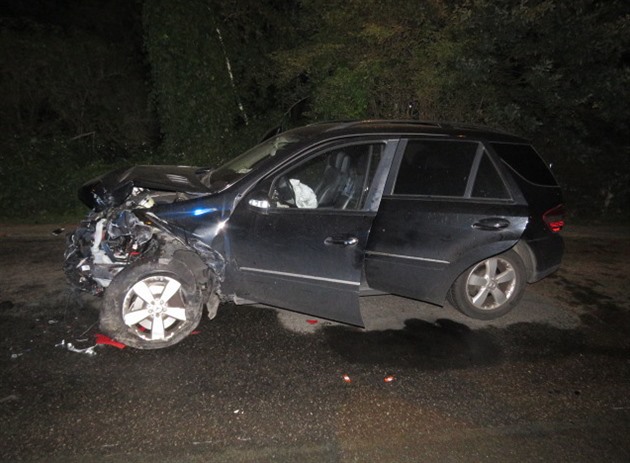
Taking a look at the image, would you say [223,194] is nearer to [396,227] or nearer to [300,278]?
[300,278]

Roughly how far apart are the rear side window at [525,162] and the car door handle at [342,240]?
1.67 meters

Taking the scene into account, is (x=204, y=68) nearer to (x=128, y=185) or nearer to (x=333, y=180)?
(x=128, y=185)

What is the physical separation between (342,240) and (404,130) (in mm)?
1161

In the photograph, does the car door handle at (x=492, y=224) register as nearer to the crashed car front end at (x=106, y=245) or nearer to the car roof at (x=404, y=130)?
the car roof at (x=404, y=130)

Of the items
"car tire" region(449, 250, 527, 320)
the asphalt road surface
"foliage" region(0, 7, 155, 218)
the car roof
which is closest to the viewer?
the asphalt road surface

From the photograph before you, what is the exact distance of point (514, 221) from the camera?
4.02 meters

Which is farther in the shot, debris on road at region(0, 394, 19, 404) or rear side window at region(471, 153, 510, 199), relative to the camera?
rear side window at region(471, 153, 510, 199)

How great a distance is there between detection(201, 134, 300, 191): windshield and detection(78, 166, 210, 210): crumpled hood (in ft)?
0.42

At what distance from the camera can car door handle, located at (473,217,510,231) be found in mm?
3945

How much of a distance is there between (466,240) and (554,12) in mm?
6391

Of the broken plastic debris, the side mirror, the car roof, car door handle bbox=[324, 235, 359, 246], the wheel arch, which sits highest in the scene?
the car roof

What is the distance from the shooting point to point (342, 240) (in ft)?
11.9

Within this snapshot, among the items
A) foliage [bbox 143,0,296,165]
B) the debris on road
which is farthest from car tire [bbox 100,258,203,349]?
foliage [bbox 143,0,296,165]

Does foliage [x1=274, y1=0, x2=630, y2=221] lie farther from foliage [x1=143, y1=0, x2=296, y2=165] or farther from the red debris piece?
the red debris piece
